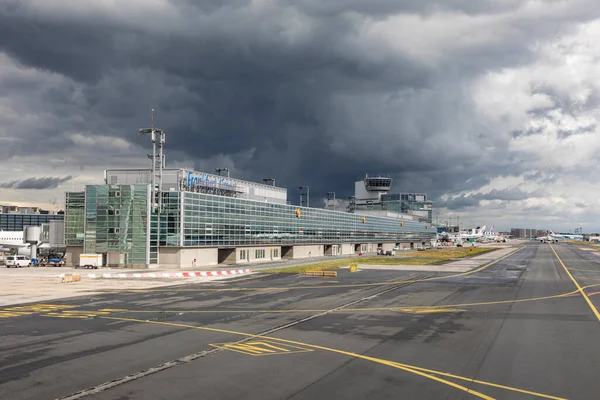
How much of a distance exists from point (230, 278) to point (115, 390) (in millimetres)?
51994

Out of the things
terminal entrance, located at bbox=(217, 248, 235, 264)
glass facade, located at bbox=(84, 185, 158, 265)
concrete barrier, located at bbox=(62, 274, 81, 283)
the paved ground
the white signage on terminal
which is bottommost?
the paved ground

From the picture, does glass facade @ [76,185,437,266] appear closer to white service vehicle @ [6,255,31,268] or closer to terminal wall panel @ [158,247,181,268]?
terminal wall panel @ [158,247,181,268]

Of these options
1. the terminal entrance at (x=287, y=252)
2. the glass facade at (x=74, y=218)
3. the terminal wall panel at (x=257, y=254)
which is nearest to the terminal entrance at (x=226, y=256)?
the terminal wall panel at (x=257, y=254)

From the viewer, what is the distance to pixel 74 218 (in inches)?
3777

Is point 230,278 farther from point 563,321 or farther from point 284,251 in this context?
point 284,251

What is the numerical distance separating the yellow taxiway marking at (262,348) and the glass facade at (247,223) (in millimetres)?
68599

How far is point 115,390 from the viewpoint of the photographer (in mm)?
17781

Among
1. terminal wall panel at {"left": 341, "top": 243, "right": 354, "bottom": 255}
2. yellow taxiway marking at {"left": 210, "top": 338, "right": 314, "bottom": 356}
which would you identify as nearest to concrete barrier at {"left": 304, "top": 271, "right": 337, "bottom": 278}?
yellow taxiway marking at {"left": 210, "top": 338, "right": 314, "bottom": 356}

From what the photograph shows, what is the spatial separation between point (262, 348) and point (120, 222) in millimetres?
74120

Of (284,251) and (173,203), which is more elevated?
(173,203)

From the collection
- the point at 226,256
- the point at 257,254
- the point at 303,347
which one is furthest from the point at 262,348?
the point at 257,254

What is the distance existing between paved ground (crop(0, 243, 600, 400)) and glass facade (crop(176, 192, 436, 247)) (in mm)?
47834

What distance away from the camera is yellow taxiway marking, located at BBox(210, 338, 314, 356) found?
23.8 metres

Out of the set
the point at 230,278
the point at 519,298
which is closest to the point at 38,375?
the point at 519,298
